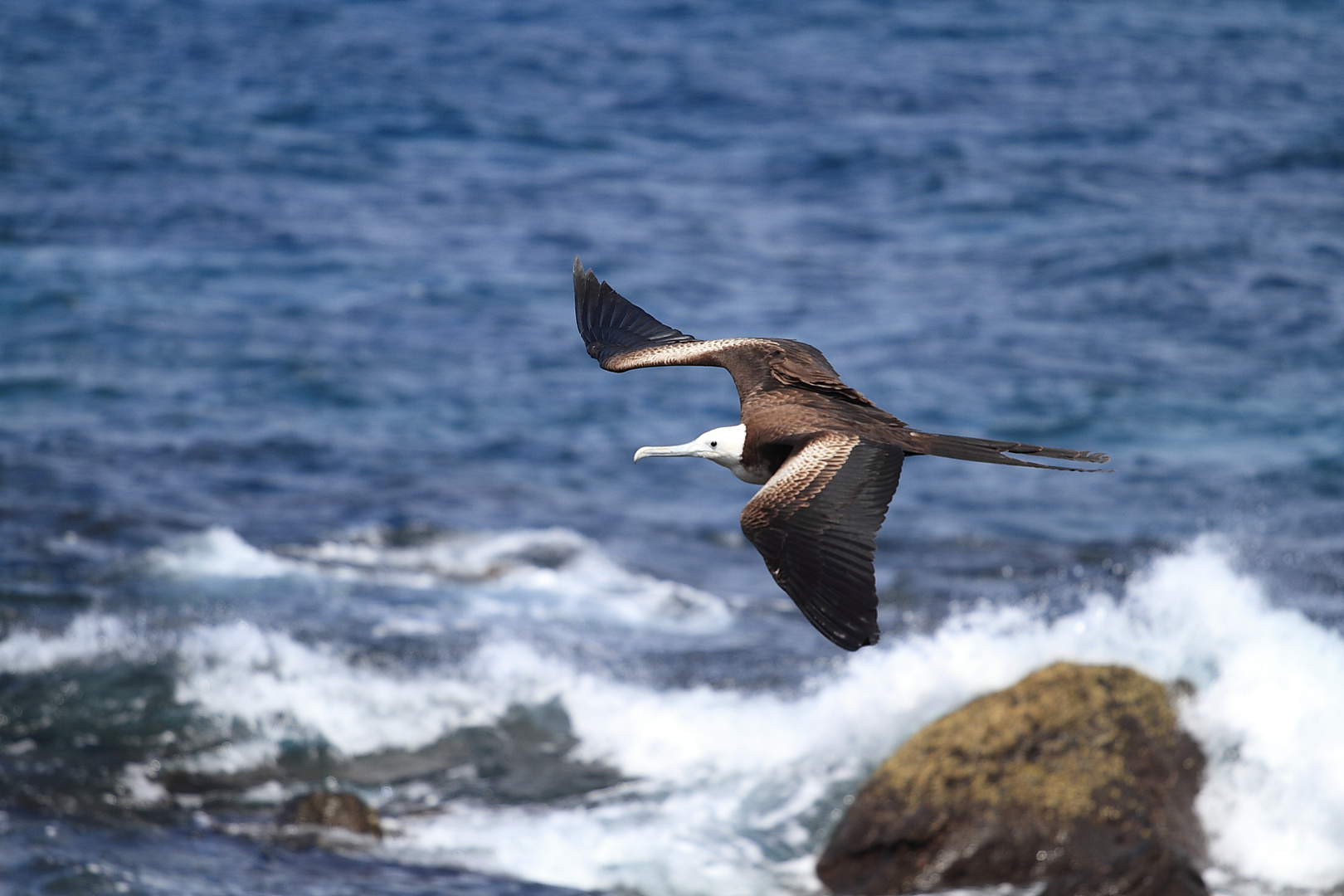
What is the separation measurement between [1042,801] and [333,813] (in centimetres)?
414

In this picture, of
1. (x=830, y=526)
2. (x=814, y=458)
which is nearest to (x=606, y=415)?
(x=814, y=458)

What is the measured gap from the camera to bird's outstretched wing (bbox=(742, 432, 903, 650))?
512 cm

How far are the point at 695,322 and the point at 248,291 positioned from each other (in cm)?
570

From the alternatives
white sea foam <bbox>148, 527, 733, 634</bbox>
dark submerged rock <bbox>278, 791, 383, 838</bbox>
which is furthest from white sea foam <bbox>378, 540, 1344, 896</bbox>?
white sea foam <bbox>148, 527, 733, 634</bbox>

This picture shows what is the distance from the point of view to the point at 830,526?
5418 millimetres

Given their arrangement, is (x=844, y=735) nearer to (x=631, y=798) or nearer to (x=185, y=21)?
(x=631, y=798)

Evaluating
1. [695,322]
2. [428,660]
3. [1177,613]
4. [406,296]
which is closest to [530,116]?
[406,296]

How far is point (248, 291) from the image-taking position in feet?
59.7

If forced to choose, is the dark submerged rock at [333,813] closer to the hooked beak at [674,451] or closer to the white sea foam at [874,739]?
the white sea foam at [874,739]

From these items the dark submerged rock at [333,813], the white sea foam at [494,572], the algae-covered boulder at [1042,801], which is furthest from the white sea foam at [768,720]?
the white sea foam at [494,572]

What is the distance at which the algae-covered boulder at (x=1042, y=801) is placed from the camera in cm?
774

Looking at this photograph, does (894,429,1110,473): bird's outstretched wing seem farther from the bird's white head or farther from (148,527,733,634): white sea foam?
(148,527,733,634): white sea foam

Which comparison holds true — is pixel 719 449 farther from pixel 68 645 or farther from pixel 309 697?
pixel 68 645

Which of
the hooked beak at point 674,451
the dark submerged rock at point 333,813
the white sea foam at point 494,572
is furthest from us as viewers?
the white sea foam at point 494,572
